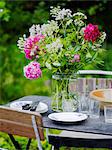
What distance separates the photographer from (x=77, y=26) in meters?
2.37

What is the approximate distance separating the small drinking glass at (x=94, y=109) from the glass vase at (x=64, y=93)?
0.35ft

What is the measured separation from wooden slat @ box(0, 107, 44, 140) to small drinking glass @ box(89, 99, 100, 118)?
0.39 metres

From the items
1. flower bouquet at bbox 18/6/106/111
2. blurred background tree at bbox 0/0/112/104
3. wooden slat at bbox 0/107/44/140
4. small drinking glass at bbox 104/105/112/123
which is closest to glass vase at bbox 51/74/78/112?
flower bouquet at bbox 18/6/106/111

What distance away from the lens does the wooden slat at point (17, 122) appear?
1969 mm

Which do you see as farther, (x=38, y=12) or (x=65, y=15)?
(x=38, y=12)

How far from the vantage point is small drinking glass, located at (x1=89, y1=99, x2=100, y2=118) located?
222cm

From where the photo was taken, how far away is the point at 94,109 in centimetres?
224

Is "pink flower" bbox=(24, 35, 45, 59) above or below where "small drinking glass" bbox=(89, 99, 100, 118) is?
above

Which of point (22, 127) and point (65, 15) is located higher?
point (65, 15)

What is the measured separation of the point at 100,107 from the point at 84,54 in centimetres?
34

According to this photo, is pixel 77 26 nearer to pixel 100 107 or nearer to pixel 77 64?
pixel 77 64

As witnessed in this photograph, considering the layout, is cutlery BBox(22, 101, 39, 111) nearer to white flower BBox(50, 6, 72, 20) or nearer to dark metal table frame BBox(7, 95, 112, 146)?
dark metal table frame BBox(7, 95, 112, 146)

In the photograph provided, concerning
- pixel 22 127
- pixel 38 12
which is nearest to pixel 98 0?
pixel 38 12

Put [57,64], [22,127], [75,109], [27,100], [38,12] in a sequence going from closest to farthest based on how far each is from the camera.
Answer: [22,127] < [57,64] < [75,109] < [27,100] < [38,12]
